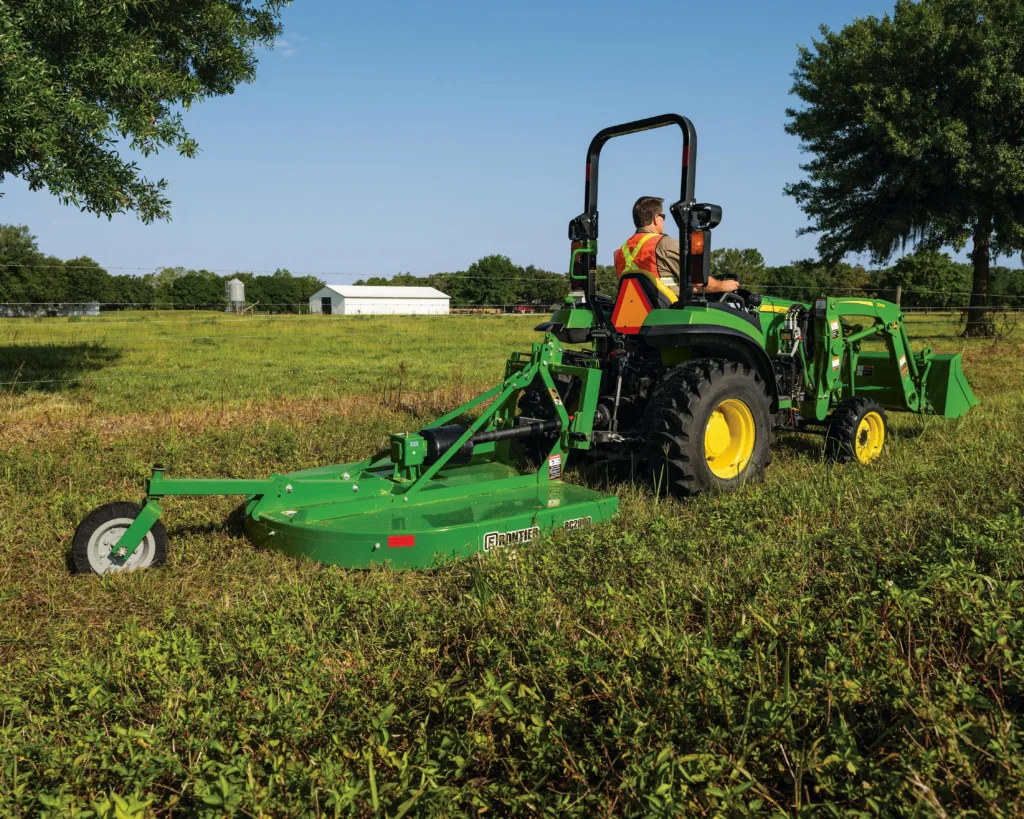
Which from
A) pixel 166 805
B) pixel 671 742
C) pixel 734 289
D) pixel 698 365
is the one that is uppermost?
pixel 734 289

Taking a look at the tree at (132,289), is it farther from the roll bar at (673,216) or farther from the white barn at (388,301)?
the roll bar at (673,216)

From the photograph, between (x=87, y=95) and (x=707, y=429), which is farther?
(x=87, y=95)

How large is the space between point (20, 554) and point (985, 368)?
13464 millimetres

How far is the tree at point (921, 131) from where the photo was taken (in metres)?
17.4

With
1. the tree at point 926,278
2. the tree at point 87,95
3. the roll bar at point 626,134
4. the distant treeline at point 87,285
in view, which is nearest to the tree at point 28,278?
the distant treeline at point 87,285

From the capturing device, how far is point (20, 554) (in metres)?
4.28

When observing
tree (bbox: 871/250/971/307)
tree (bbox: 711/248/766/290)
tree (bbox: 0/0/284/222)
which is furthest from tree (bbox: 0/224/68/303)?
tree (bbox: 871/250/971/307)

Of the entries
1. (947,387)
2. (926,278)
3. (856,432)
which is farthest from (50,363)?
(926,278)

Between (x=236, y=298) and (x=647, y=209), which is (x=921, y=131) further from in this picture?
(x=236, y=298)

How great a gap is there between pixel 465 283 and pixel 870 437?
62.9 meters

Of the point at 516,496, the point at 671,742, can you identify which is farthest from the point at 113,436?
the point at 671,742

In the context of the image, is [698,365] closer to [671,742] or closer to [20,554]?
[671,742]

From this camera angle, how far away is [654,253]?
558 cm

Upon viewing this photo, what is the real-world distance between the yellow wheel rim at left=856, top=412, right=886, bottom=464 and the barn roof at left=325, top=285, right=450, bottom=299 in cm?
6041
